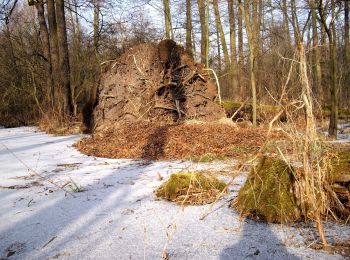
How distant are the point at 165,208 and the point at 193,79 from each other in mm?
8014

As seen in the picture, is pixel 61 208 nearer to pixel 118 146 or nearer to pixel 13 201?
pixel 13 201

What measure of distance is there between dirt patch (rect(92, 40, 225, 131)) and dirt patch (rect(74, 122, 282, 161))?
4.34 feet

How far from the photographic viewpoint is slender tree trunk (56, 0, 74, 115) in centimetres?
1267

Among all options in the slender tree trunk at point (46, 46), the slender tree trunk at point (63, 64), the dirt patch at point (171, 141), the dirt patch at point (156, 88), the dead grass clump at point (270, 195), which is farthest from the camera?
the slender tree trunk at point (46, 46)

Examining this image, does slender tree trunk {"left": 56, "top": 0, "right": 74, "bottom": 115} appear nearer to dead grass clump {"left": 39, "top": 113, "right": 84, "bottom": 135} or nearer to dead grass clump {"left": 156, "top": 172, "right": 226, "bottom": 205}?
dead grass clump {"left": 39, "top": 113, "right": 84, "bottom": 135}

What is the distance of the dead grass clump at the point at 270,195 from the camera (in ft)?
9.31

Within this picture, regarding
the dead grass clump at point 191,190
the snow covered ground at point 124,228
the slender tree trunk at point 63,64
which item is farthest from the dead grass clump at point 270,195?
the slender tree trunk at point 63,64

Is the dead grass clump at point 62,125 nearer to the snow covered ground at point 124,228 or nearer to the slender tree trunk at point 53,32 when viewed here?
the slender tree trunk at point 53,32

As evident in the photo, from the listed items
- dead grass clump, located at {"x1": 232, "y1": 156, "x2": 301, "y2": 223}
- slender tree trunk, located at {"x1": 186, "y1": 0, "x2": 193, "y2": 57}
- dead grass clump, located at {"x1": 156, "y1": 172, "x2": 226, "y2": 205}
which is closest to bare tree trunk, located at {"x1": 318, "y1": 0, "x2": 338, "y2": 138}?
dead grass clump, located at {"x1": 156, "y1": 172, "x2": 226, "y2": 205}

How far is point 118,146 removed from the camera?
7.45 metres

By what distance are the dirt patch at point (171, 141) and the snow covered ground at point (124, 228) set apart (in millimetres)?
2045

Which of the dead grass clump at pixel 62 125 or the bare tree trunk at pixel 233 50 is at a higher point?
the bare tree trunk at pixel 233 50

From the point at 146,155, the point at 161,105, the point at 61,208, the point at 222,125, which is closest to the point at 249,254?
the point at 61,208

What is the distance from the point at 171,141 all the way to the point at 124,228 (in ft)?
14.5
